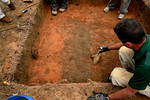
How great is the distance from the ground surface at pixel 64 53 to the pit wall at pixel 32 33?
11 cm

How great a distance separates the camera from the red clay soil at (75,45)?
7.60 ft

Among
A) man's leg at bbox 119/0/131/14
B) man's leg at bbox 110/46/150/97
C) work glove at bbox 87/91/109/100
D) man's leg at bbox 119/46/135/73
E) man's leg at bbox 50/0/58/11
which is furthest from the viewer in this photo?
man's leg at bbox 50/0/58/11

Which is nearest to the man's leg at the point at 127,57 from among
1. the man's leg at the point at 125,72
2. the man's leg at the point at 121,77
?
the man's leg at the point at 125,72

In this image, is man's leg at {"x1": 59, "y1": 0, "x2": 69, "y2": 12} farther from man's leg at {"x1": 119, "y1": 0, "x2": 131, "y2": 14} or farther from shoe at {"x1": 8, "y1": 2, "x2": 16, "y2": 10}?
man's leg at {"x1": 119, "y1": 0, "x2": 131, "y2": 14}

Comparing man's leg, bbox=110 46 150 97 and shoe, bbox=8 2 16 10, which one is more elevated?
shoe, bbox=8 2 16 10

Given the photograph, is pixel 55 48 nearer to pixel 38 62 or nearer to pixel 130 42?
pixel 38 62

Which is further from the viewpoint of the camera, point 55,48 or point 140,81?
point 55,48

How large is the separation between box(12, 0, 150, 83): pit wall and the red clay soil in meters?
0.16

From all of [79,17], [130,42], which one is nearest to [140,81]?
[130,42]

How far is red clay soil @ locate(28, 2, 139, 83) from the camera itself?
2316 millimetres

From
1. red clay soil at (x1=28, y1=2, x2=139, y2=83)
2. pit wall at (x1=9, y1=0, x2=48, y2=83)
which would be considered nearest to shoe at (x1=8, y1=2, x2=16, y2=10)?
pit wall at (x1=9, y1=0, x2=48, y2=83)

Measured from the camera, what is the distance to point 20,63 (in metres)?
2.04

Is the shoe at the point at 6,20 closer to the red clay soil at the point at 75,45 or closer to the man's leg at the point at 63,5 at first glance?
the red clay soil at the point at 75,45

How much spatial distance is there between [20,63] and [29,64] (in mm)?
332
